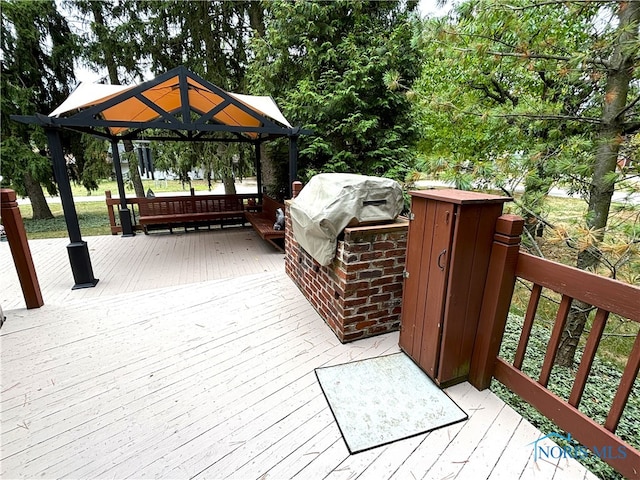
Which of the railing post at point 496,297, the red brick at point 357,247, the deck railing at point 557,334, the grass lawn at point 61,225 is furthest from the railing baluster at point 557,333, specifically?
the grass lawn at point 61,225

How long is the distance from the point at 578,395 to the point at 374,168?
5266 mm

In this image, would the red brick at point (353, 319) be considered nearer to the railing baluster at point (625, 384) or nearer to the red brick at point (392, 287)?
the red brick at point (392, 287)

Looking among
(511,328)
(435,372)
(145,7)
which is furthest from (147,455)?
(145,7)

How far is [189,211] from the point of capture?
6.61 meters

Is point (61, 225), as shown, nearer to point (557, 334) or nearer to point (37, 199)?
point (37, 199)

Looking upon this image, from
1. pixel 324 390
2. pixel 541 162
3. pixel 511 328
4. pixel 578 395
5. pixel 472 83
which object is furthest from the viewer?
pixel 472 83

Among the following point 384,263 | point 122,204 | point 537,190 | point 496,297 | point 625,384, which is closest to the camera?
point 625,384

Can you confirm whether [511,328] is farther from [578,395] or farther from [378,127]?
[378,127]

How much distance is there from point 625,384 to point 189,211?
693cm

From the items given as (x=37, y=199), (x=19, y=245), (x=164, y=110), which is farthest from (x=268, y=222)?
(x=37, y=199)

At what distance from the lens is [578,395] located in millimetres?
1421

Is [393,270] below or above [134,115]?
below

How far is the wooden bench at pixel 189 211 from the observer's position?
608cm

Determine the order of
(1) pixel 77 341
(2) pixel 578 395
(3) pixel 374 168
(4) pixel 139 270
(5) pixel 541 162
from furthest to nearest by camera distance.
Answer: (3) pixel 374 168
(4) pixel 139 270
(5) pixel 541 162
(1) pixel 77 341
(2) pixel 578 395
